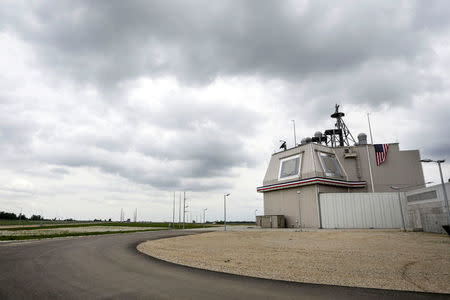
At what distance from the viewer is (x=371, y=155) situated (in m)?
45.8

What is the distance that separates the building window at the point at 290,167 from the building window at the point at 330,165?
3.74 meters

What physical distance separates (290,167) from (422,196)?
65.0 ft

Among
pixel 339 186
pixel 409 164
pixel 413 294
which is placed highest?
pixel 409 164

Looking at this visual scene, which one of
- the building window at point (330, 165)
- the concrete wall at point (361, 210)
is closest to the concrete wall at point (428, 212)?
the concrete wall at point (361, 210)

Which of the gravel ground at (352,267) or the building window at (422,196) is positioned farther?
the building window at (422,196)

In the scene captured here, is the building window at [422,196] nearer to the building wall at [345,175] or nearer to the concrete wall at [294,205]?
the building wall at [345,175]

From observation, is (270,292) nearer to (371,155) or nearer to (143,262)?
(143,262)

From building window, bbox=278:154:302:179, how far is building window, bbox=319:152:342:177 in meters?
3.74

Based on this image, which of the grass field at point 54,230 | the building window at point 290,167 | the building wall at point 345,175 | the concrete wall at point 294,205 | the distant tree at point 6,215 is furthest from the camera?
the distant tree at point 6,215

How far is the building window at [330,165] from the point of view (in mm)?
43688

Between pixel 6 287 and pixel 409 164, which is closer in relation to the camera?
pixel 6 287

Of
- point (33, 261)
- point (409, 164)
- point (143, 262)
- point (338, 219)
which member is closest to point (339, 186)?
point (338, 219)

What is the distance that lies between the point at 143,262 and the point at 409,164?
46.4 meters

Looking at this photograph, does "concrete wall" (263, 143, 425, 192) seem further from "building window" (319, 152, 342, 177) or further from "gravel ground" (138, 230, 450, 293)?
"gravel ground" (138, 230, 450, 293)
